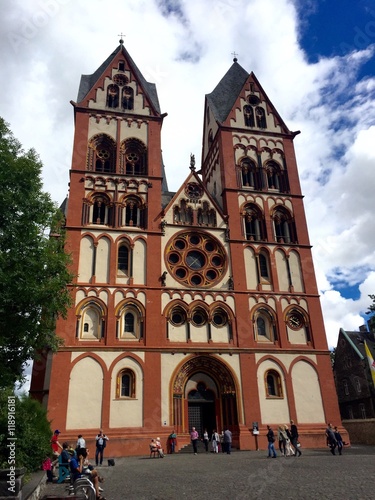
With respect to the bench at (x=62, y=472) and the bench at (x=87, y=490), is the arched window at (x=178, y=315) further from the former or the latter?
the bench at (x=87, y=490)

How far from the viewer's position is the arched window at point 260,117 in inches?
1506

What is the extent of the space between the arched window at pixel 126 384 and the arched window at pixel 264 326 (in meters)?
9.00

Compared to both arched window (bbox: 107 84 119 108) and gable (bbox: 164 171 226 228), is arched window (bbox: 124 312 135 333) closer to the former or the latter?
gable (bbox: 164 171 226 228)

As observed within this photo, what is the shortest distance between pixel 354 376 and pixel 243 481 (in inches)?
1526

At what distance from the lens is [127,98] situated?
3591 centimetres

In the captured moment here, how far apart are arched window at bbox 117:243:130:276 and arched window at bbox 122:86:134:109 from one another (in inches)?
525

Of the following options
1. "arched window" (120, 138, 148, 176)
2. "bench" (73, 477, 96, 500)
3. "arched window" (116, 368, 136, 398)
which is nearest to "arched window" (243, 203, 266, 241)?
"arched window" (120, 138, 148, 176)

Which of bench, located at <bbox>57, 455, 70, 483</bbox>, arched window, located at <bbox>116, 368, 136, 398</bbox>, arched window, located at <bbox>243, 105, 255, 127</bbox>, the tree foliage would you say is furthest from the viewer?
arched window, located at <bbox>243, 105, 255, 127</bbox>

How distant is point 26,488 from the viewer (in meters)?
9.90

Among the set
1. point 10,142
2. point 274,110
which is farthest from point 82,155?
point 274,110

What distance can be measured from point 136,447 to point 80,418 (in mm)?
3616

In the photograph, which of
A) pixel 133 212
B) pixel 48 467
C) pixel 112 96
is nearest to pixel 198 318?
pixel 133 212

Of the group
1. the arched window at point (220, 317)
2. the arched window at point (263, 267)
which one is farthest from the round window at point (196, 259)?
the arched window at point (263, 267)

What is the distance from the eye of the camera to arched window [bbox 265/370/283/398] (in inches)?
1083
